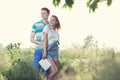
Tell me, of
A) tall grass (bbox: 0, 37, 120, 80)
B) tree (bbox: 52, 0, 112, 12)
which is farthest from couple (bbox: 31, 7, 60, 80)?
tree (bbox: 52, 0, 112, 12)

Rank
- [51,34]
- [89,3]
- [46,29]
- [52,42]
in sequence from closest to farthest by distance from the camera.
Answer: [89,3]
[46,29]
[51,34]
[52,42]

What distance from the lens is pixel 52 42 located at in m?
13.9

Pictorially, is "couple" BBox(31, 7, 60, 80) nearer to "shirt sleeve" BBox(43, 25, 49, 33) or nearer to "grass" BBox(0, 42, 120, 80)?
"shirt sleeve" BBox(43, 25, 49, 33)

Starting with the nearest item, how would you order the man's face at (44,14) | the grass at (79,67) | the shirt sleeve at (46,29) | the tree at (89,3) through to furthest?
the tree at (89,3)
the grass at (79,67)
the man's face at (44,14)
the shirt sleeve at (46,29)

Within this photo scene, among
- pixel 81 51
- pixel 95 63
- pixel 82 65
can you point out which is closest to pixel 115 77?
pixel 95 63

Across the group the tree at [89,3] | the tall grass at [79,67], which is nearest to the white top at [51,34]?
the tall grass at [79,67]

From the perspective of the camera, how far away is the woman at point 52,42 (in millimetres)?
13609

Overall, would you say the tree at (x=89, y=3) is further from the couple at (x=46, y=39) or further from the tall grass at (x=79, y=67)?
the couple at (x=46, y=39)

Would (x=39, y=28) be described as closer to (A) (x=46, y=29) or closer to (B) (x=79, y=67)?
(A) (x=46, y=29)

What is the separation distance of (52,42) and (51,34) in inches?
9.5

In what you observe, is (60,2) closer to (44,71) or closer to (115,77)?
(115,77)

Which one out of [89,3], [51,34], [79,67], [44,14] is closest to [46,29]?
[51,34]

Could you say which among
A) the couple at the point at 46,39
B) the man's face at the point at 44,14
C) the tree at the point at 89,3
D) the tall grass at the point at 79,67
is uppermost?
the tree at the point at 89,3

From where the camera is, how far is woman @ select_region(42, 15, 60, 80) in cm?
1361
